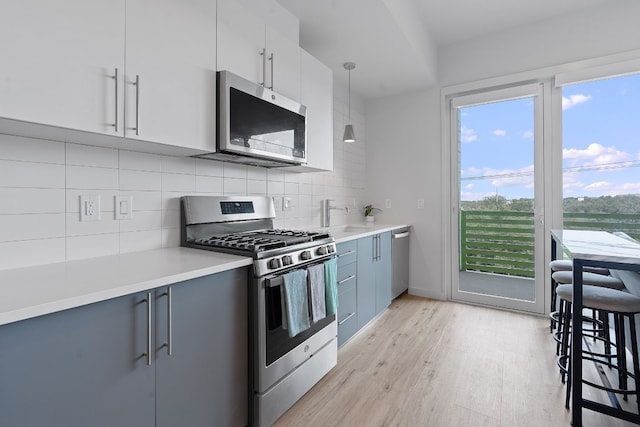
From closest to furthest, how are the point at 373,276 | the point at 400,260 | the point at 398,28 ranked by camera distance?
the point at 398,28 → the point at 373,276 → the point at 400,260

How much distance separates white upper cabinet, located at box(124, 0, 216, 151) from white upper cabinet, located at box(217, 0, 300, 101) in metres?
0.08

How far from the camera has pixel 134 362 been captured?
114cm

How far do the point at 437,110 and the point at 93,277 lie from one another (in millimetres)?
3505

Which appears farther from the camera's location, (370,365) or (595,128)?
(595,128)

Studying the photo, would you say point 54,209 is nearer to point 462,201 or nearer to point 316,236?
point 316,236

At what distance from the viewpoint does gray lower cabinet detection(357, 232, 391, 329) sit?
2.71 metres

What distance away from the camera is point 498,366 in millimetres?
2207

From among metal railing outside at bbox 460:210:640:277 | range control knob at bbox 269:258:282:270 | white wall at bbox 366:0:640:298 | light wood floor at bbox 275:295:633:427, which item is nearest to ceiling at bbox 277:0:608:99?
white wall at bbox 366:0:640:298

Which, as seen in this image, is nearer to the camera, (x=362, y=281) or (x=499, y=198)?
A: (x=362, y=281)

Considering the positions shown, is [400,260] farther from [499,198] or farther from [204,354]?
[204,354]

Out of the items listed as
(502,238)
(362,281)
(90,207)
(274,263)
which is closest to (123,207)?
(90,207)

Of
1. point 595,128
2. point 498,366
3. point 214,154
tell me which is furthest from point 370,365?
point 595,128

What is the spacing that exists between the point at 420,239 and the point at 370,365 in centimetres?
187

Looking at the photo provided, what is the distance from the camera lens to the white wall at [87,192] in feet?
4.36
